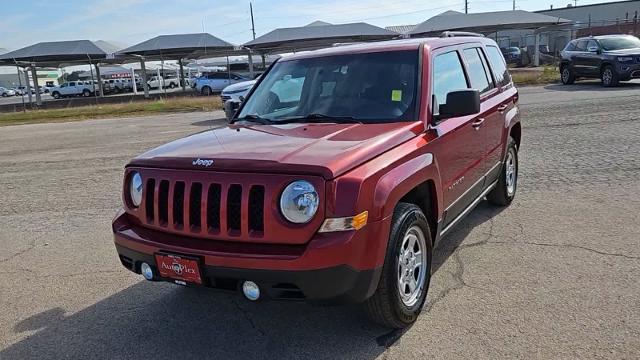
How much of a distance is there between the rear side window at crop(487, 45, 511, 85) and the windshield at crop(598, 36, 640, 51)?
15975 millimetres

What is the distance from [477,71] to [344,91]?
1717mm

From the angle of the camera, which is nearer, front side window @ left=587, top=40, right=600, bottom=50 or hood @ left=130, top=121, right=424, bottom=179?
hood @ left=130, top=121, right=424, bottom=179

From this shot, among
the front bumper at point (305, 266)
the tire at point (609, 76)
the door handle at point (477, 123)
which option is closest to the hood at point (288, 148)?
the front bumper at point (305, 266)

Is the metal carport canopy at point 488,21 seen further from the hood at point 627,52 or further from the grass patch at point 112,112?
the hood at point 627,52

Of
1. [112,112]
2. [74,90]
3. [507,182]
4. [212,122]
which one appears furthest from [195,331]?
[74,90]

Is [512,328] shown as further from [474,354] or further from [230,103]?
[230,103]

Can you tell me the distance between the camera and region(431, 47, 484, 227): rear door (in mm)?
4082

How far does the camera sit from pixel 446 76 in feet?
14.7

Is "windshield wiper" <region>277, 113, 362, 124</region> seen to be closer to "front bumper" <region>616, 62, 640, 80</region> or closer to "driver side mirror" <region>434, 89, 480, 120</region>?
"driver side mirror" <region>434, 89, 480, 120</region>

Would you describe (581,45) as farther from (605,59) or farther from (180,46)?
(180,46)

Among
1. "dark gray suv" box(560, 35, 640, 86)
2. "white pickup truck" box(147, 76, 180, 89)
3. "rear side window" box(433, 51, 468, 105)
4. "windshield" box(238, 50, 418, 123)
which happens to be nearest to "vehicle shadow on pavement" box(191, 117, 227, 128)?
"windshield" box(238, 50, 418, 123)

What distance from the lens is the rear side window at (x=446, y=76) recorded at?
13.9 feet

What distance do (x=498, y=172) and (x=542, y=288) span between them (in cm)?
192

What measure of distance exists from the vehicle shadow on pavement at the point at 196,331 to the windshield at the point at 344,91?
1.44 metres
